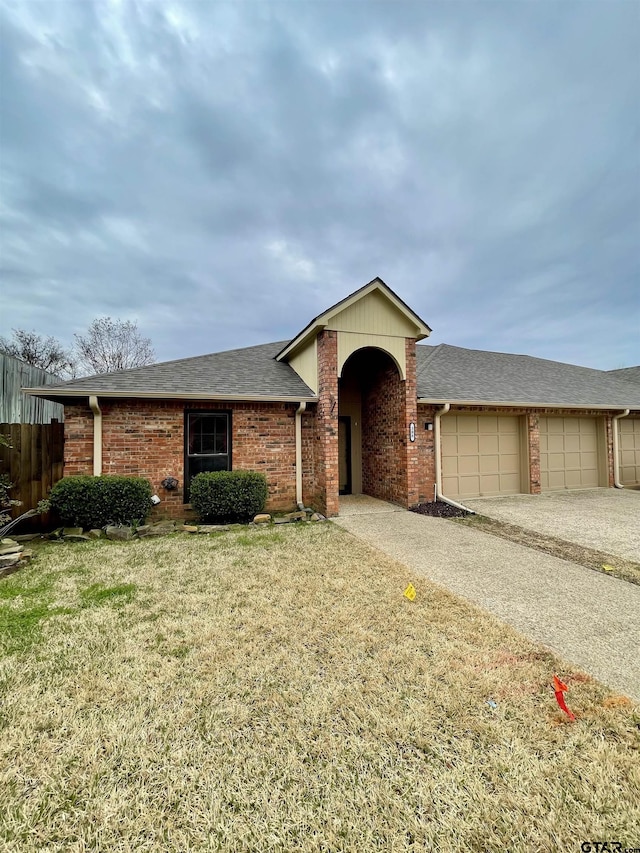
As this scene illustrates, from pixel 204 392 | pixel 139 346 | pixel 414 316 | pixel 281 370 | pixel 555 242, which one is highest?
pixel 555 242

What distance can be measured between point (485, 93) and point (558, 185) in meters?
5.02

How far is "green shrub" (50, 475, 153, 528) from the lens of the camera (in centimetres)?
636

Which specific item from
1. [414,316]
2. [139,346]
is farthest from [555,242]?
[139,346]

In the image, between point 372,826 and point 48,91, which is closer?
point 372,826

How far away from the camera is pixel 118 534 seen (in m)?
A: 6.34

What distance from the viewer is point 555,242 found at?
14703mm

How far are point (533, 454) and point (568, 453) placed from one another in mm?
1962

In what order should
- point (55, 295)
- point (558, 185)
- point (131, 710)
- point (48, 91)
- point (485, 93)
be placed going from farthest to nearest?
point (55, 295), point (558, 185), point (485, 93), point (48, 91), point (131, 710)

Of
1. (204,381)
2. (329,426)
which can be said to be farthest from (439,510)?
(204,381)

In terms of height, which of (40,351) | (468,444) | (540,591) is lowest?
(540,591)

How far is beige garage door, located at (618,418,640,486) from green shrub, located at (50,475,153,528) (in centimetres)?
1472

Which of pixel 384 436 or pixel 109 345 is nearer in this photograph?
pixel 384 436

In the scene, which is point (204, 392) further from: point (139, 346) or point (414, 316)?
point (139, 346)

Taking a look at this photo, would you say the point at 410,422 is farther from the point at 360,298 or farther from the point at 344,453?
the point at 360,298
